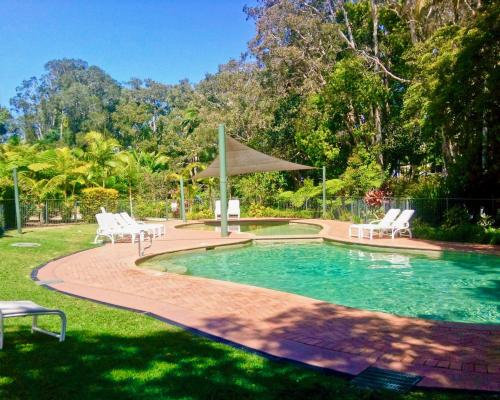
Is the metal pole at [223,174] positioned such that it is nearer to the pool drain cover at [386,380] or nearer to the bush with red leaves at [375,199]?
the bush with red leaves at [375,199]

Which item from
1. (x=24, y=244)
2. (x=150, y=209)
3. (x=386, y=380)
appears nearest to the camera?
(x=386, y=380)

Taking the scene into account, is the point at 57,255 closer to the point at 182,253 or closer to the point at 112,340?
the point at 182,253

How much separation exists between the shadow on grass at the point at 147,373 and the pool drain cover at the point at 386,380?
6.9 inches

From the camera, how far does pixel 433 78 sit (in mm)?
Answer: 15164

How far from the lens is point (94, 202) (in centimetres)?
2233

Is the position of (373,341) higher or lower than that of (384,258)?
higher

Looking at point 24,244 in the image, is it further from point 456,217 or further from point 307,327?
point 456,217

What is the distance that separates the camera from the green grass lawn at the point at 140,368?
3.65m

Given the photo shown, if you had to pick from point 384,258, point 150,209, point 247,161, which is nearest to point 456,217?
point 384,258

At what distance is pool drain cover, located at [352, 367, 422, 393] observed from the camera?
150 inches

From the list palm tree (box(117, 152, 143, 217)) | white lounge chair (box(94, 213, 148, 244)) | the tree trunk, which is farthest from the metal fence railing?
white lounge chair (box(94, 213, 148, 244))

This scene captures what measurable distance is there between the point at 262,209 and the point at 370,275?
15.2 metres

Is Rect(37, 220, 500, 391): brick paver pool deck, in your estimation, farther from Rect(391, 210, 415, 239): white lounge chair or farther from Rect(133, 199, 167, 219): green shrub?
Rect(133, 199, 167, 219): green shrub

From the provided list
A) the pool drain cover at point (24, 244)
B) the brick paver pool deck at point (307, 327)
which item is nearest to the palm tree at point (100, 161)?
the pool drain cover at point (24, 244)
